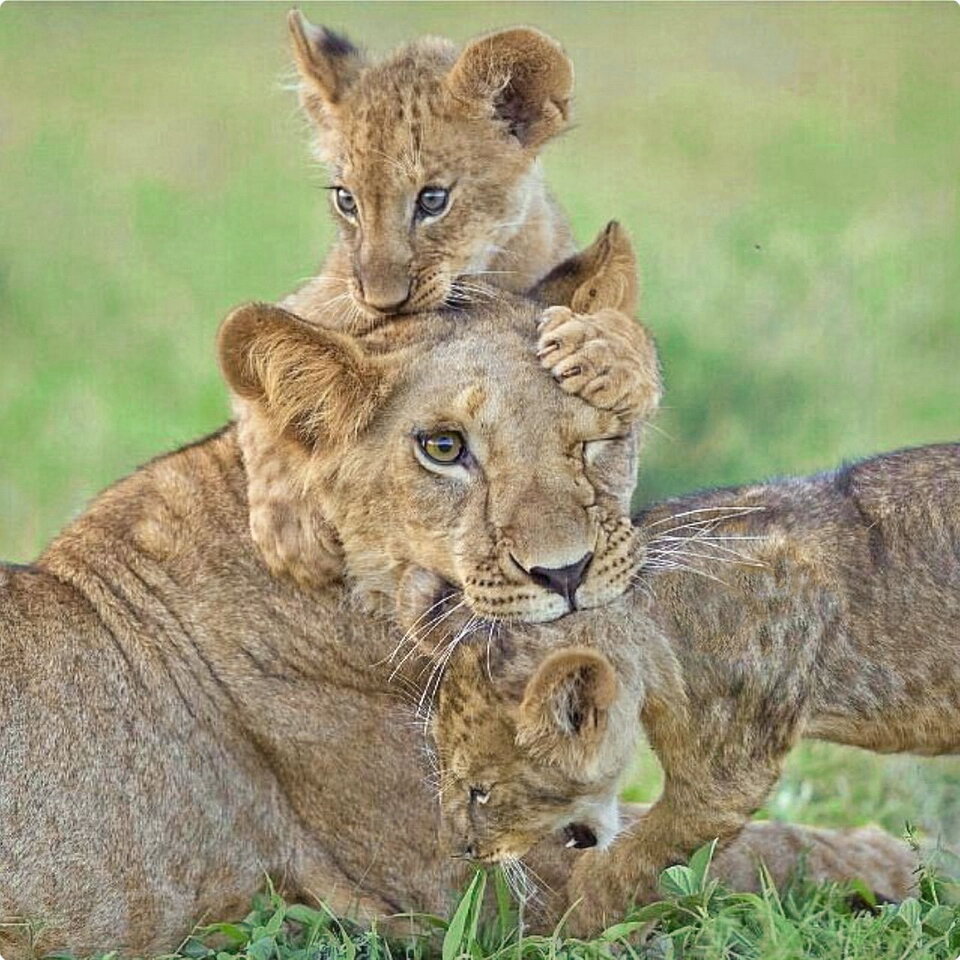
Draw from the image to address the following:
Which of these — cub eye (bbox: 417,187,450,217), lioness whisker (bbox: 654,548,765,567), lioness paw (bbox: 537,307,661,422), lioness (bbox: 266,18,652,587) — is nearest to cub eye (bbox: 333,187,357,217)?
lioness (bbox: 266,18,652,587)

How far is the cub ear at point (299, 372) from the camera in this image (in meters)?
3.47

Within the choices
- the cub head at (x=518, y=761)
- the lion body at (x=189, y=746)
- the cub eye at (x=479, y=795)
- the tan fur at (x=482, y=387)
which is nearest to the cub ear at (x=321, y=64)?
the tan fur at (x=482, y=387)

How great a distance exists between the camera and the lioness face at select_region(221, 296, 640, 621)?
11.1ft

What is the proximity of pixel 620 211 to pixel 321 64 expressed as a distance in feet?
15.8

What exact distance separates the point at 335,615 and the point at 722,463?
11.1 feet

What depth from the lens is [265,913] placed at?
3.55 meters

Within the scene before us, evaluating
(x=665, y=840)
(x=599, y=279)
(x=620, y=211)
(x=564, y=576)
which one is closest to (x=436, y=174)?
(x=599, y=279)

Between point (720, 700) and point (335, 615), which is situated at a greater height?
point (335, 615)

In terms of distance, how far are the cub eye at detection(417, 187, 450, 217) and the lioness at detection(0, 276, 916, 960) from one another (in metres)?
0.50

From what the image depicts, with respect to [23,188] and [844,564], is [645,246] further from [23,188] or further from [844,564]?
[844,564]

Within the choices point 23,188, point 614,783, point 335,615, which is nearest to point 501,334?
point 335,615

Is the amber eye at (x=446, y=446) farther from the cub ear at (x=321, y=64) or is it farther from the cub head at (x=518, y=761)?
the cub ear at (x=321, y=64)

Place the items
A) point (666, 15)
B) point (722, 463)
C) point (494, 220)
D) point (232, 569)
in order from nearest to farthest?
point (232, 569) → point (494, 220) → point (722, 463) → point (666, 15)

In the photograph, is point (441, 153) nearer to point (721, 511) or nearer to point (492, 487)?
point (721, 511)
